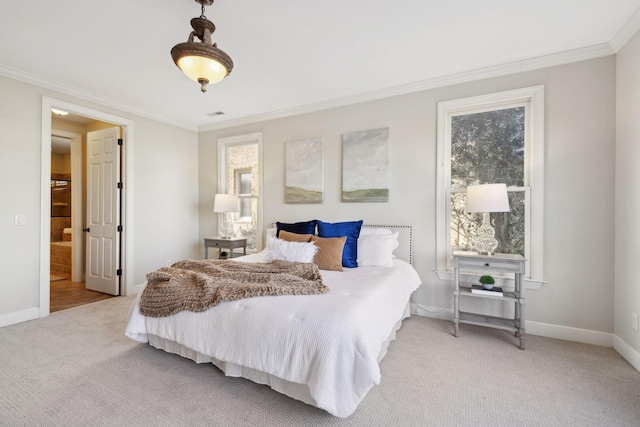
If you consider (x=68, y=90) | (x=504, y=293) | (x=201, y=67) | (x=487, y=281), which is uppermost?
(x=68, y=90)

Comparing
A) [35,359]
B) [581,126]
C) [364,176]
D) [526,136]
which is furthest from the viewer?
[364,176]

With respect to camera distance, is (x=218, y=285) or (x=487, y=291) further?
(x=487, y=291)

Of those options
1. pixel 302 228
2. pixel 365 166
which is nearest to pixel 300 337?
pixel 302 228

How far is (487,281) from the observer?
2.77m

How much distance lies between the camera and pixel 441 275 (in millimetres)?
3246

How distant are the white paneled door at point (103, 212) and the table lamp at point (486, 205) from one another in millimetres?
4470

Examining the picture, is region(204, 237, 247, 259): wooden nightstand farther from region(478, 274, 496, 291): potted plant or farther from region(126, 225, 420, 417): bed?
region(478, 274, 496, 291): potted plant

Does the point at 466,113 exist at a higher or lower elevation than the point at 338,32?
lower

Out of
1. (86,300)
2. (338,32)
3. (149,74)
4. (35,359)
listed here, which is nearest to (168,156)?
(149,74)

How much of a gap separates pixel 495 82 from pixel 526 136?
2.09ft

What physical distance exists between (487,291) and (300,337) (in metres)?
1.96

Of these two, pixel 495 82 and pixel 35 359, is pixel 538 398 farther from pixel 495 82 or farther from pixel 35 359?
pixel 35 359

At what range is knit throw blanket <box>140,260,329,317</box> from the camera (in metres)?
2.03

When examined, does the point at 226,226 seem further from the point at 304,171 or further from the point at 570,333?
the point at 570,333
